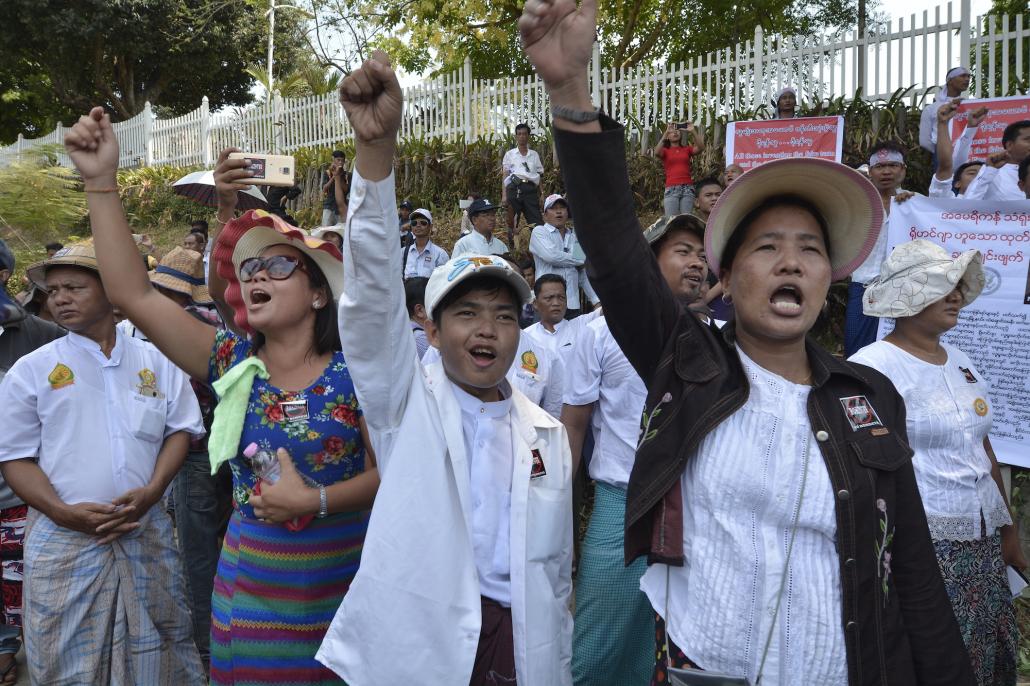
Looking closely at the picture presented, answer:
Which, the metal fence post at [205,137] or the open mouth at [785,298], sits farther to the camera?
the metal fence post at [205,137]

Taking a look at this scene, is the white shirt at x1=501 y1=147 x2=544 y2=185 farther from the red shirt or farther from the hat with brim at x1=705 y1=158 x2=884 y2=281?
the hat with brim at x1=705 y1=158 x2=884 y2=281

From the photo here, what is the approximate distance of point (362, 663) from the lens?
2.18m

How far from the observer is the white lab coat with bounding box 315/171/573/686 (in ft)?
6.98

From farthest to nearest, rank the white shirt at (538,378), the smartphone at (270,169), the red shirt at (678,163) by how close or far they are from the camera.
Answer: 1. the red shirt at (678,163)
2. the white shirt at (538,378)
3. the smartphone at (270,169)

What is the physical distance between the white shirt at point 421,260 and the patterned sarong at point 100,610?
6436mm

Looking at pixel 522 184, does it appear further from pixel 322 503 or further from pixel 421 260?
pixel 322 503

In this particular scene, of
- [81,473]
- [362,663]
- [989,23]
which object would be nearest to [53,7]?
[989,23]

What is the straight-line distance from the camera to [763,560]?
5.99 feet

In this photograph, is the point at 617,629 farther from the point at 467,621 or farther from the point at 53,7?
the point at 53,7

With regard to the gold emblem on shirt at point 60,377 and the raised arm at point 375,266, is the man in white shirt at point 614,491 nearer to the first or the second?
the raised arm at point 375,266

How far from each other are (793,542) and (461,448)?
931mm

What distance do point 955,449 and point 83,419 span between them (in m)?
3.57

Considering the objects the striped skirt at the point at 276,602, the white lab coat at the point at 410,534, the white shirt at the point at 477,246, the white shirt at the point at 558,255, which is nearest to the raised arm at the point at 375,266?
the white lab coat at the point at 410,534

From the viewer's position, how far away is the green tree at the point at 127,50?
28.2 meters
